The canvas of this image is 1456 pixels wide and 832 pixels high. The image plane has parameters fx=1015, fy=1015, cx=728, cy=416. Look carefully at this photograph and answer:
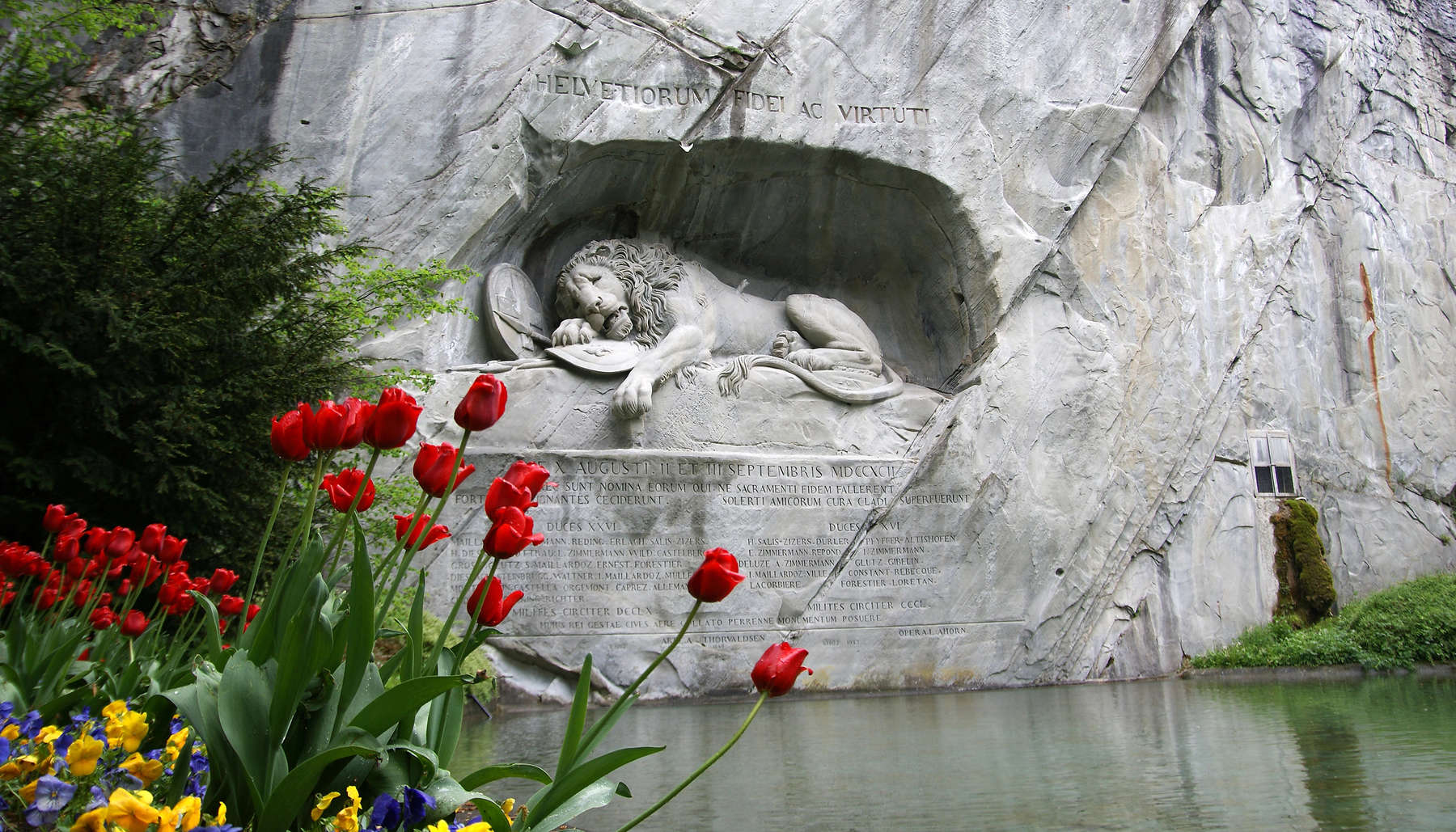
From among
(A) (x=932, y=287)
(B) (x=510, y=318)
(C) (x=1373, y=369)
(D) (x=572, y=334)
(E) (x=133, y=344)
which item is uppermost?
(A) (x=932, y=287)

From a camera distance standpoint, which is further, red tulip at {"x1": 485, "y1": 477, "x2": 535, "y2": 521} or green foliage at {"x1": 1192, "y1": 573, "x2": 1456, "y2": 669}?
green foliage at {"x1": 1192, "y1": 573, "x2": 1456, "y2": 669}

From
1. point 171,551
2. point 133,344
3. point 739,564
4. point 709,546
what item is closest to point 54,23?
point 133,344

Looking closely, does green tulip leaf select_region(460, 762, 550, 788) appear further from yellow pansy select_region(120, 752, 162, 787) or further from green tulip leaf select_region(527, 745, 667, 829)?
yellow pansy select_region(120, 752, 162, 787)

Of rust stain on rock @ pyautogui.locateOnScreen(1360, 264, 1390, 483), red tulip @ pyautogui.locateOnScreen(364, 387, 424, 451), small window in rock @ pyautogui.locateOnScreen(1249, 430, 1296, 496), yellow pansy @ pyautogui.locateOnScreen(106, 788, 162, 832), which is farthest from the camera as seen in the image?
rust stain on rock @ pyautogui.locateOnScreen(1360, 264, 1390, 483)

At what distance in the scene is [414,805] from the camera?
136 cm

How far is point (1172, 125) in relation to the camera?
8781 millimetres

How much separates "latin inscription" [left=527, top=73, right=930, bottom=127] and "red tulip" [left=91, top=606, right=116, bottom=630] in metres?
5.55

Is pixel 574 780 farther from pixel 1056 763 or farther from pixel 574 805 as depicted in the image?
pixel 1056 763

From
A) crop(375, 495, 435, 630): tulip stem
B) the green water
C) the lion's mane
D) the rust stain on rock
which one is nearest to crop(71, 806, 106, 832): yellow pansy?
crop(375, 495, 435, 630): tulip stem

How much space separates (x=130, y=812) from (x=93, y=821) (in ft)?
0.28

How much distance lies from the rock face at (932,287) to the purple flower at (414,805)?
17.1 feet

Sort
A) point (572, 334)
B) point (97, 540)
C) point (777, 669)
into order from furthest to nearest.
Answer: point (572, 334)
point (97, 540)
point (777, 669)

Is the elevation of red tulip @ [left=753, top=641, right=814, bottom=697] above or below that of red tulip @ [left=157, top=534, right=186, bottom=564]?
below

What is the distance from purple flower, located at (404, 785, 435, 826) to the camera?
53.1 inches
